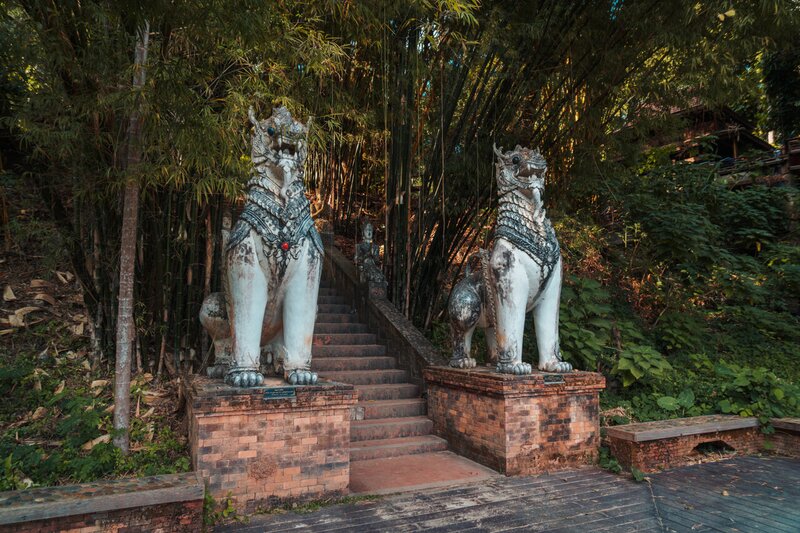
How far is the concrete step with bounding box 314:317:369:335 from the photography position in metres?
5.77

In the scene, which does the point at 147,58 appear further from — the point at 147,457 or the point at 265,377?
the point at 147,457

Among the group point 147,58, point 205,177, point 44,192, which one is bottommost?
point 205,177

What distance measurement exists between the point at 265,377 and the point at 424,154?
3661 millimetres

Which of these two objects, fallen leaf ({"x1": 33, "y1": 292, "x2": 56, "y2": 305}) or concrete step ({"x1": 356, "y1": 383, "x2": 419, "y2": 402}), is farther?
fallen leaf ({"x1": 33, "y1": 292, "x2": 56, "y2": 305})

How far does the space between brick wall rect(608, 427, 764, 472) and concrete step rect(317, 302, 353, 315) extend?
3.50 meters

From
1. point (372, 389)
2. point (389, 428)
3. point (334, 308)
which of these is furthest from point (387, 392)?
point (334, 308)

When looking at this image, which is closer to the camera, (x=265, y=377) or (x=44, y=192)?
(x=265, y=377)

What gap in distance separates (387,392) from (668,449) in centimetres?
224

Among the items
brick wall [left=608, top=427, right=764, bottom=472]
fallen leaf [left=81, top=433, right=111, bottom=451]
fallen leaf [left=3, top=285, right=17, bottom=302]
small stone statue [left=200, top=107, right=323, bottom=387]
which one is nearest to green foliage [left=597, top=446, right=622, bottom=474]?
brick wall [left=608, top=427, right=764, bottom=472]

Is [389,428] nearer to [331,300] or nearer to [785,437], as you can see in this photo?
[331,300]

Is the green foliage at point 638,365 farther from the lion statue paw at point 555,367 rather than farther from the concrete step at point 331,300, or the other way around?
the concrete step at point 331,300

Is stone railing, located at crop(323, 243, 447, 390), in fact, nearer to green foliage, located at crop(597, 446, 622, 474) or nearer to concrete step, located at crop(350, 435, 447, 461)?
concrete step, located at crop(350, 435, 447, 461)

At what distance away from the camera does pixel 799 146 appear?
9531mm

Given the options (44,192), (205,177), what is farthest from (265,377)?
(44,192)
